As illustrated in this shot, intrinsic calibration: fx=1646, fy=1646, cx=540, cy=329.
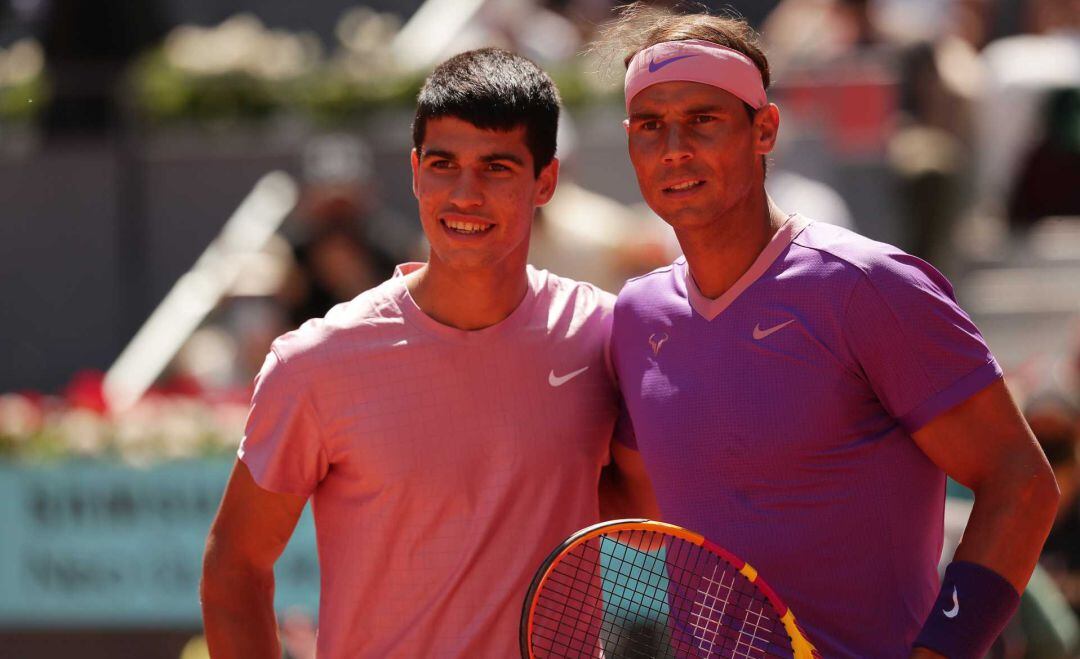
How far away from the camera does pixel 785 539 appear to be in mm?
3096

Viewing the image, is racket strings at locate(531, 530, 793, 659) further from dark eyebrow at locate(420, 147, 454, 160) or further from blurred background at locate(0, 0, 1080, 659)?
blurred background at locate(0, 0, 1080, 659)

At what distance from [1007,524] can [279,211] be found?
7570mm

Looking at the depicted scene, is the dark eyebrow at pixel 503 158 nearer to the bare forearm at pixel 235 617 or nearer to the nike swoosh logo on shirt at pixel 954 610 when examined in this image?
the bare forearm at pixel 235 617

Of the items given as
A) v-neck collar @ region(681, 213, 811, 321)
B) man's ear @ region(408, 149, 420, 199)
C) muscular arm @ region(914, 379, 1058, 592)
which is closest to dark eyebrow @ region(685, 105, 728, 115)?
v-neck collar @ region(681, 213, 811, 321)

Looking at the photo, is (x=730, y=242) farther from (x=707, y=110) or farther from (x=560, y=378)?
(x=560, y=378)

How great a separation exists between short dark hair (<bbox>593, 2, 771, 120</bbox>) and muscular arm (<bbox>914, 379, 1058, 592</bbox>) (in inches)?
29.4

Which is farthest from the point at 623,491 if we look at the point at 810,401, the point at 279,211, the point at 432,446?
the point at 279,211

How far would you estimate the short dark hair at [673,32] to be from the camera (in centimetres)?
331

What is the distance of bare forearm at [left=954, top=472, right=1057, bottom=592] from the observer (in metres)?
2.96

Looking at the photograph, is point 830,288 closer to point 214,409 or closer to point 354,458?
point 354,458

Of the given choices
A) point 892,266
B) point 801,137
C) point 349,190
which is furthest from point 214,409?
point 892,266

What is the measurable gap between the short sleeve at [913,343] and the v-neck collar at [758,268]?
0.23 m

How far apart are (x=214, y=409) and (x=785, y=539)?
4710 millimetres

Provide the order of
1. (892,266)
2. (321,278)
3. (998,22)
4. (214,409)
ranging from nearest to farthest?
(892,266)
(214,409)
(321,278)
(998,22)
